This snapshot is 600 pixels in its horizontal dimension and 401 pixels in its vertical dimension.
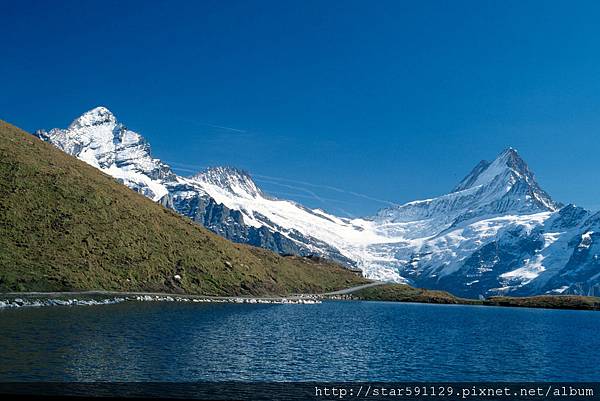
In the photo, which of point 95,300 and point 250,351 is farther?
point 95,300

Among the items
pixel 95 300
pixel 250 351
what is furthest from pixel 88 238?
pixel 250 351

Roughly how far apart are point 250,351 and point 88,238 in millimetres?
89922

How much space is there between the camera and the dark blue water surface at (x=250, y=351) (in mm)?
49125

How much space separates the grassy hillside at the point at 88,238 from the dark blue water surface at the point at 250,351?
28512 mm

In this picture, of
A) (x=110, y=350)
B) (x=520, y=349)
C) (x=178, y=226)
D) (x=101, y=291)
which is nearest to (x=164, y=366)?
(x=110, y=350)

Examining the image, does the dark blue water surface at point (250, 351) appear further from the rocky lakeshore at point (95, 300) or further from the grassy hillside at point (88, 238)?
the grassy hillside at point (88, 238)

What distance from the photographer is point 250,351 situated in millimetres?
63562

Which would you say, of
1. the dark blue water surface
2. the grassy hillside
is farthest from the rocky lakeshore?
the dark blue water surface

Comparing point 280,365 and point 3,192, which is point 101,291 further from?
point 280,365

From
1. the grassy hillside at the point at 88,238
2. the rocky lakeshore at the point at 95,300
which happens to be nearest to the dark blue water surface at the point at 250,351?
the rocky lakeshore at the point at 95,300

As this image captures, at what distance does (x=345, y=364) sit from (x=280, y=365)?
7.51 metres

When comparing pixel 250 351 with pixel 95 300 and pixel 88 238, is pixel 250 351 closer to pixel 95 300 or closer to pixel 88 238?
pixel 95 300

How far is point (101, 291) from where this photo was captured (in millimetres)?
126438

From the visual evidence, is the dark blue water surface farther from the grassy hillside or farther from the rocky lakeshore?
the grassy hillside
